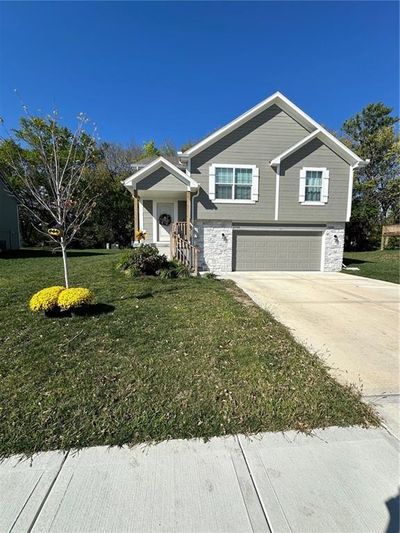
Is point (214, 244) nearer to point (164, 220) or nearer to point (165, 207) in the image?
point (164, 220)

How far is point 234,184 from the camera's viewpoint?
1177cm

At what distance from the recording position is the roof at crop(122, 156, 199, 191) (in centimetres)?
1055

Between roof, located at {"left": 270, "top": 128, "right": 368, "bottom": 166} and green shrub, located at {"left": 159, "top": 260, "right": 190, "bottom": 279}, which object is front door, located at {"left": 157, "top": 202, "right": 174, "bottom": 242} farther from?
roof, located at {"left": 270, "top": 128, "right": 368, "bottom": 166}

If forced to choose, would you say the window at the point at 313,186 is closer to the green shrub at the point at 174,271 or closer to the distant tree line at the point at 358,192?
the green shrub at the point at 174,271

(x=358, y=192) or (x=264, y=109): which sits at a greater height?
(x=264, y=109)

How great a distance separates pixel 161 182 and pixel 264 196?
4.35m

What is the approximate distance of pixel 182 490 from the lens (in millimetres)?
1888

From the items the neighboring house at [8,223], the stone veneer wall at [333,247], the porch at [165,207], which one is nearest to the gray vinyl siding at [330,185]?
the stone veneer wall at [333,247]

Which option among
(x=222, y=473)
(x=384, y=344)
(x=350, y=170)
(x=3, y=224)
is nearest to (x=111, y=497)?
(x=222, y=473)

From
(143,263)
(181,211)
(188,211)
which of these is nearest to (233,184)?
(188,211)

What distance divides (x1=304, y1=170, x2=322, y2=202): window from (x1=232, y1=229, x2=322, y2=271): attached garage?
143cm

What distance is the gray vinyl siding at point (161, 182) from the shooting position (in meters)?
10.8

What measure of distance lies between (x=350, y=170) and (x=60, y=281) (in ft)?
39.9

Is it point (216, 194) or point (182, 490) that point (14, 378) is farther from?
point (216, 194)
